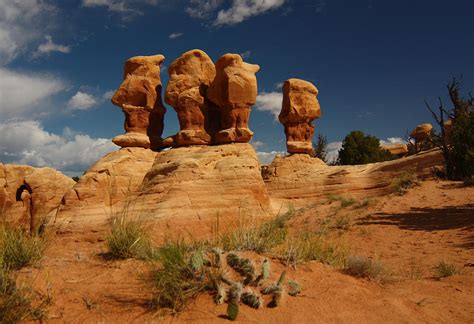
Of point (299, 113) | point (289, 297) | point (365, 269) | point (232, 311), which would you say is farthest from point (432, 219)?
point (299, 113)

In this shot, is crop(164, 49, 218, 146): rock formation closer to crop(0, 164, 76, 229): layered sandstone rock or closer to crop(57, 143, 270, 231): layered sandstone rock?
crop(57, 143, 270, 231): layered sandstone rock

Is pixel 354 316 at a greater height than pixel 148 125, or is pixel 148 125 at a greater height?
pixel 148 125

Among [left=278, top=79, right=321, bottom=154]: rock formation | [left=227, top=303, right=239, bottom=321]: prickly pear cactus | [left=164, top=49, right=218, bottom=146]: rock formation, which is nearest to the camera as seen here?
[left=227, top=303, right=239, bottom=321]: prickly pear cactus

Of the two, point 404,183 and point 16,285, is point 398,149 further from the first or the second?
point 16,285

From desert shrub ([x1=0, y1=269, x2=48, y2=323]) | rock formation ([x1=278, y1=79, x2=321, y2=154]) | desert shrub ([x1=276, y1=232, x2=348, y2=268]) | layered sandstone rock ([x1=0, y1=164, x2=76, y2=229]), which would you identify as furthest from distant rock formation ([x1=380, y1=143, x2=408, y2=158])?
desert shrub ([x1=0, y1=269, x2=48, y2=323])

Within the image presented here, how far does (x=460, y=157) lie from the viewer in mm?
16484

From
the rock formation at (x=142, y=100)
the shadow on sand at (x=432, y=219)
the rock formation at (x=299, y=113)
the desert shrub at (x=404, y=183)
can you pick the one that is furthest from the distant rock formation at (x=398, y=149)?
the rock formation at (x=142, y=100)

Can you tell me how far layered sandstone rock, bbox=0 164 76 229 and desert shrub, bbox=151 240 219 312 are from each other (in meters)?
12.1

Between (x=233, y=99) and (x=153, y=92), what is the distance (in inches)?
143

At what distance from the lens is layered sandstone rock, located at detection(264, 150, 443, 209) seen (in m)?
18.4

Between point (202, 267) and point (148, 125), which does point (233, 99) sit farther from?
point (202, 267)

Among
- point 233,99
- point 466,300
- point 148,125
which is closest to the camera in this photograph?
point 466,300

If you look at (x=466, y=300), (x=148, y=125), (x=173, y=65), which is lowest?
(x=466, y=300)

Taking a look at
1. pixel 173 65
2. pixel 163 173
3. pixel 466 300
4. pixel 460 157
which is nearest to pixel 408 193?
pixel 460 157
